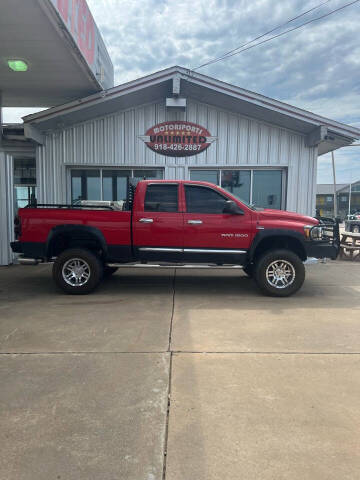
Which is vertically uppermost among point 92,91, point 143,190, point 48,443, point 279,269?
point 92,91

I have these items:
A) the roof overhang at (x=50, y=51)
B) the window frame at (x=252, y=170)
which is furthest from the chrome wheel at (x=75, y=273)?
the window frame at (x=252, y=170)

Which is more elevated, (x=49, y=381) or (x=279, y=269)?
(x=279, y=269)

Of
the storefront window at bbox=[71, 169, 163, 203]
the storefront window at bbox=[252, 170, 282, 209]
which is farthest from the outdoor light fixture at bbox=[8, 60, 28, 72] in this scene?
the storefront window at bbox=[252, 170, 282, 209]

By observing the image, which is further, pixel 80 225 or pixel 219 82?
→ pixel 219 82

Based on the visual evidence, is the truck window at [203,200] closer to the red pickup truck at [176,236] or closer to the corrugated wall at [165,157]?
the red pickup truck at [176,236]

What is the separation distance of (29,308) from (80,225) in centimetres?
161

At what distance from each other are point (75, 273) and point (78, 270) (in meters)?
0.07

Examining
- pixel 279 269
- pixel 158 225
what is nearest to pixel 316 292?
pixel 279 269

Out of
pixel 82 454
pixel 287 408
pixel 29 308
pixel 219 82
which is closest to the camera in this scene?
pixel 82 454

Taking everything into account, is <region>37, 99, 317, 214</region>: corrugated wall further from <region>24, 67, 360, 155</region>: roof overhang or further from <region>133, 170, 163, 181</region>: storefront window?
<region>24, 67, 360, 155</region>: roof overhang

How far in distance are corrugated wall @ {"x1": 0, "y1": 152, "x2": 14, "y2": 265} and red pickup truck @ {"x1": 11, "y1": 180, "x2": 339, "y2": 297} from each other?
3272mm

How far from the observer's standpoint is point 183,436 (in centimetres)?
239

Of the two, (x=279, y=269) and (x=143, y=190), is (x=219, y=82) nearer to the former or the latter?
(x=143, y=190)

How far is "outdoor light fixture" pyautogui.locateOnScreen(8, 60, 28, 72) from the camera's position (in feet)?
24.9
